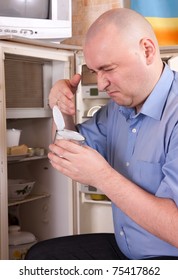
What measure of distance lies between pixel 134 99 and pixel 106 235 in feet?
1.49

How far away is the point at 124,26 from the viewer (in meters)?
1.09

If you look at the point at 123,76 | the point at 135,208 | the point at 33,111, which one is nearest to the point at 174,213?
the point at 135,208

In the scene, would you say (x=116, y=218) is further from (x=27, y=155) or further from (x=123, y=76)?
(x=27, y=155)

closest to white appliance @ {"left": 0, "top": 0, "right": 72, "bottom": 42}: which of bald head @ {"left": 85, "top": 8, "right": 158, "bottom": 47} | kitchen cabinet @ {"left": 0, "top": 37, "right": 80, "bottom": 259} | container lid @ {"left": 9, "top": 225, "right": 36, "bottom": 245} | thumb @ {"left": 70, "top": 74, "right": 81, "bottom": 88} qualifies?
kitchen cabinet @ {"left": 0, "top": 37, "right": 80, "bottom": 259}

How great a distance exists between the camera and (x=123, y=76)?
3.62ft

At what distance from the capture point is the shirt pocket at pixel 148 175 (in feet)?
3.65

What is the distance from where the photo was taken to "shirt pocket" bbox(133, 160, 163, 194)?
1.11 meters

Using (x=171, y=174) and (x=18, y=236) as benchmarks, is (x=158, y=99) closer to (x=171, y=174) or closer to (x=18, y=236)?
(x=171, y=174)

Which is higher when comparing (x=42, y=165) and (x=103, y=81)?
(x=103, y=81)

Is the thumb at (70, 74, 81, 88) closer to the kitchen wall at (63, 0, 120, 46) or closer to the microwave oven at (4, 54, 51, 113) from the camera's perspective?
the microwave oven at (4, 54, 51, 113)

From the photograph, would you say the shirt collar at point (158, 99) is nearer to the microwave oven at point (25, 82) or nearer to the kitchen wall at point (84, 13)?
the microwave oven at point (25, 82)

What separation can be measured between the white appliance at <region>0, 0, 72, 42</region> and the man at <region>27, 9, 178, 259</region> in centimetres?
69

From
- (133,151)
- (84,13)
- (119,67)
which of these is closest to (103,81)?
(119,67)

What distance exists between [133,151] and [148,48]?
27 centimetres
